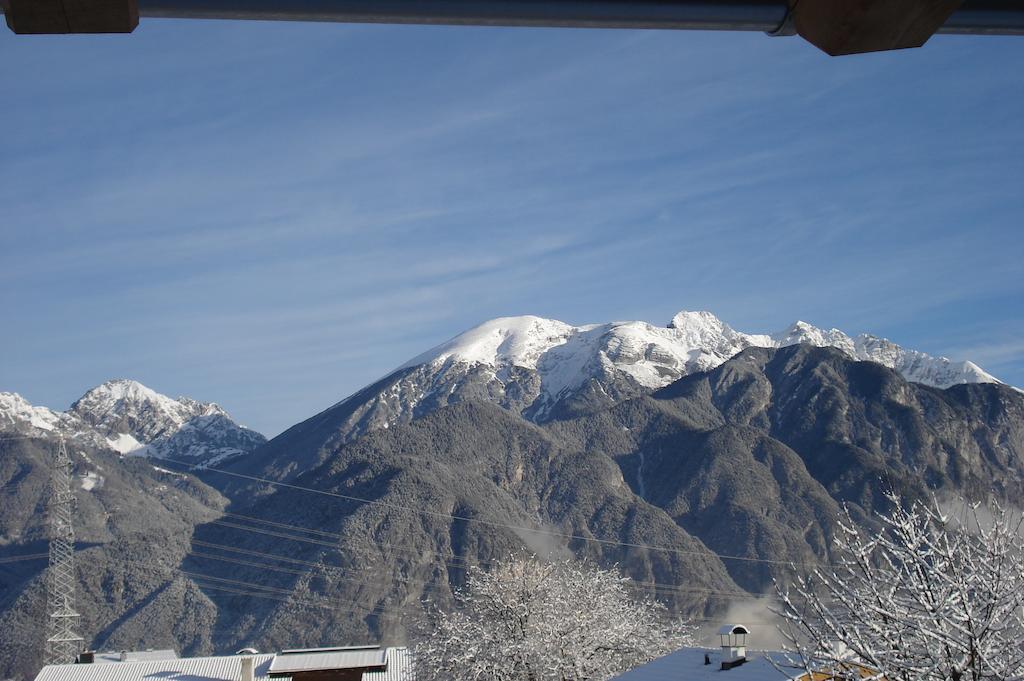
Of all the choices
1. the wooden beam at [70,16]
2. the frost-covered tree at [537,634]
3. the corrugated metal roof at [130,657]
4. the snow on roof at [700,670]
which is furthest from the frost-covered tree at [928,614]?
the corrugated metal roof at [130,657]

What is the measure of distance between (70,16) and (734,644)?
27.6m

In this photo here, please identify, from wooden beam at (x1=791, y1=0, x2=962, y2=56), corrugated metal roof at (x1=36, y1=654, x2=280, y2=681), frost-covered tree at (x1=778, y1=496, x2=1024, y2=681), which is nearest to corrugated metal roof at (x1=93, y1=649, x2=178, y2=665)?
corrugated metal roof at (x1=36, y1=654, x2=280, y2=681)

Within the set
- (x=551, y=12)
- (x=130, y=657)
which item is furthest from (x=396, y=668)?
(x=551, y=12)

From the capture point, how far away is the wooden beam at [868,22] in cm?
Answer: 298

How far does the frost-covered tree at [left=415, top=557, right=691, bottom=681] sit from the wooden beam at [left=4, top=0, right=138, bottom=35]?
37873mm

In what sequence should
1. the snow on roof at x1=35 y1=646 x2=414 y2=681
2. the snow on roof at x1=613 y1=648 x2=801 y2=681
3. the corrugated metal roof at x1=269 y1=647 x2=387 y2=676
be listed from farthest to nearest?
the snow on roof at x1=35 y1=646 x2=414 y2=681 → the corrugated metal roof at x1=269 y1=647 x2=387 y2=676 → the snow on roof at x1=613 y1=648 x2=801 y2=681

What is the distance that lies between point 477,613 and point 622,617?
5.90 m

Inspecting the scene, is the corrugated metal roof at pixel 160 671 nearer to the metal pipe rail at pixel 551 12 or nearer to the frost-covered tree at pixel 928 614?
the frost-covered tree at pixel 928 614

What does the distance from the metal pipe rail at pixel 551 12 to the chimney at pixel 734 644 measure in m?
26.0

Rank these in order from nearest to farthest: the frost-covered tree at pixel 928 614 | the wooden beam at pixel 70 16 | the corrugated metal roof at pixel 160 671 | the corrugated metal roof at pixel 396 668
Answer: the wooden beam at pixel 70 16, the frost-covered tree at pixel 928 614, the corrugated metal roof at pixel 396 668, the corrugated metal roof at pixel 160 671

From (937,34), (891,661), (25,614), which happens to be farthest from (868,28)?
(25,614)

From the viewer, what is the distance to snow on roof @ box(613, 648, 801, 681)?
85.4ft

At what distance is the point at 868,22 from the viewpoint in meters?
3.03

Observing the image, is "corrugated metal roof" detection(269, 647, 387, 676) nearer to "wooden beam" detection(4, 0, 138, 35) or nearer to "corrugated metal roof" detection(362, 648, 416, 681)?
"corrugated metal roof" detection(362, 648, 416, 681)
